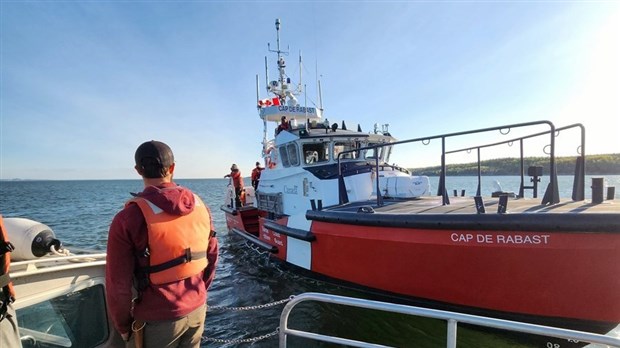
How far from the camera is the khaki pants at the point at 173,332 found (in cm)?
166

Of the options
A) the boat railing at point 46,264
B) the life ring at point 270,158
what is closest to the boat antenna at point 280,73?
the life ring at point 270,158

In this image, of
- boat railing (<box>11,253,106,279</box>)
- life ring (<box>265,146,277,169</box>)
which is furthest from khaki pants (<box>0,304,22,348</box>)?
life ring (<box>265,146,277,169</box>)

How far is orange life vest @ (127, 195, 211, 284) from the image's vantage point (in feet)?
5.34

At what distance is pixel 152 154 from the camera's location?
1.75 m

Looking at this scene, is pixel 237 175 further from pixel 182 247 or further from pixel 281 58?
pixel 182 247

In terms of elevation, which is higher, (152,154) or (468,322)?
(152,154)

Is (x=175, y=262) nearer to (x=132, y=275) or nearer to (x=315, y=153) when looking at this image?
(x=132, y=275)

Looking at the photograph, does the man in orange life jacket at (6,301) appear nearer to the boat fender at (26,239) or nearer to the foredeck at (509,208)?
the boat fender at (26,239)

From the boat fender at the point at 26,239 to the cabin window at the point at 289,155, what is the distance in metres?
5.62

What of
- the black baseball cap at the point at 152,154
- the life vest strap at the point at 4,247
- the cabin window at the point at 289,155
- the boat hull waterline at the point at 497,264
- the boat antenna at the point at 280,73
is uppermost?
the boat antenna at the point at 280,73

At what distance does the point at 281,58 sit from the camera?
10992 mm

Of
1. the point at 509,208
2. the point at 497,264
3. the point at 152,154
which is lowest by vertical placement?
the point at 497,264

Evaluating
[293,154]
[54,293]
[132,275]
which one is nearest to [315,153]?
[293,154]

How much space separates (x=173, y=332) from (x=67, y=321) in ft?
3.15
